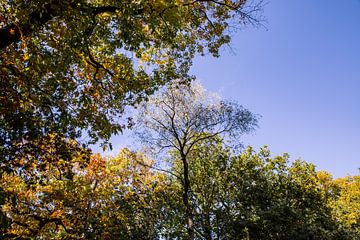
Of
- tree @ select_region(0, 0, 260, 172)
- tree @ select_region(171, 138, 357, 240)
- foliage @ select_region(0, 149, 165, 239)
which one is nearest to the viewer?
tree @ select_region(0, 0, 260, 172)

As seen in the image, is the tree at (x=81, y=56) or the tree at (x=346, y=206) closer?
the tree at (x=81, y=56)

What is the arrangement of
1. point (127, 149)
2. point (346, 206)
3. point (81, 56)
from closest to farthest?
1. point (81, 56)
2. point (127, 149)
3. point (346, 206)

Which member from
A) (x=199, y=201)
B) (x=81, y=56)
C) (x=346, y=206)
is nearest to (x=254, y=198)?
(x=199, y=201)

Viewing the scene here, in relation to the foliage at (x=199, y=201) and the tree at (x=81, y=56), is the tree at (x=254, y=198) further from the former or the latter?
the tree at (x=81, y=56)

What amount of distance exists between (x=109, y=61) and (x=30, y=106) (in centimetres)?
383

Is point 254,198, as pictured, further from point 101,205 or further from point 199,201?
point 101,205

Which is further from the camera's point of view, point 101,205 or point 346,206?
point 346,206

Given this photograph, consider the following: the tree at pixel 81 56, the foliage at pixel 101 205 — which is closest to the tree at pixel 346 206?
the foliage at pixel 101 205

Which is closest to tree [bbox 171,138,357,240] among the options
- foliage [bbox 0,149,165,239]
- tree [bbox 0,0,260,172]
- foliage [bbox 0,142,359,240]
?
foliage [bbox 0,142,359,240]

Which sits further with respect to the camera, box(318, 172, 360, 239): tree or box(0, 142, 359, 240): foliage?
box(318, 172, 360, 239): tree

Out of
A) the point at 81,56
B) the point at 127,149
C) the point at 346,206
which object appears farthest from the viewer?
the point at 346,206

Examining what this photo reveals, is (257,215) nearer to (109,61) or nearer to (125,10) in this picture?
(109,61)

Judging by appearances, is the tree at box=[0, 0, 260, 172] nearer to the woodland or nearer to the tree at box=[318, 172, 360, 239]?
the woodland

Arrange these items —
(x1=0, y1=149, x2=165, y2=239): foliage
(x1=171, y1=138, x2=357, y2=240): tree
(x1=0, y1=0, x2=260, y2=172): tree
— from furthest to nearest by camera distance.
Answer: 1. (x1=171, y1=138, x2=357, y2=240): tree
2. (x1=0, y1=149, x2=165, y2=239): foliage
3. (x1=0, y1=0, x2=260, y2=172): tree
